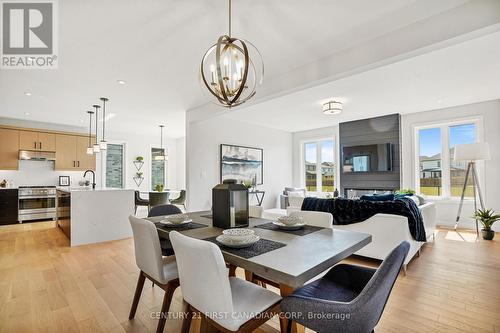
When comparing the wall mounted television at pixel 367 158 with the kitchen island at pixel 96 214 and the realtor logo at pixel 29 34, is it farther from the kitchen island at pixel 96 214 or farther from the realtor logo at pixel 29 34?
the realtor logo at pixel 29 34

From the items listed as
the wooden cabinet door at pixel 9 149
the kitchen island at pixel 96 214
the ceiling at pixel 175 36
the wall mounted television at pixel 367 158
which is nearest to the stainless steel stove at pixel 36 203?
the wooden cabinet door at pixel 9 149

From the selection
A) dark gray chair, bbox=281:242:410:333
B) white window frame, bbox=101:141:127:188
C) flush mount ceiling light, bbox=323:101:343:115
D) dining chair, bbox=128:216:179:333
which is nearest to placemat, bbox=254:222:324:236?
dark gray chair, bbox=281:242:410:333

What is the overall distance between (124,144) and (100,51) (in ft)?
17.4

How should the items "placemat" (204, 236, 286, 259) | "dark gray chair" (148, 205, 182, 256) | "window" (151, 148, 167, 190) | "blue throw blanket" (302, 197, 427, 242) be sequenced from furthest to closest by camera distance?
"window" (151, 148, 167, 190) < "blue throw blanket" (302, 197, 427, 242) < "dark gray chair" (148, 205, 182, 256) < "placemat" (204, 236, 286, 259)

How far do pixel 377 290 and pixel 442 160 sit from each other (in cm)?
593

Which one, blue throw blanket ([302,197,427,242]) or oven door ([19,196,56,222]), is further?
oven door ([19,196,56,222])

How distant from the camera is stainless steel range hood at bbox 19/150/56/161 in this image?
19.2ft

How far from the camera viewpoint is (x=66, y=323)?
1927mm

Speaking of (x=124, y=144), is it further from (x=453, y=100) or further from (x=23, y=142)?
(x=453, y=100)

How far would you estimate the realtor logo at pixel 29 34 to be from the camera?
211cm

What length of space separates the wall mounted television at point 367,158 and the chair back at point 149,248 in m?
5.83

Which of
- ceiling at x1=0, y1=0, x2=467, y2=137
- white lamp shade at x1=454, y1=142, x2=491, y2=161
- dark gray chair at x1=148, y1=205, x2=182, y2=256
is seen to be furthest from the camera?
white lamp shade at x1=454, y1=142, x2=491, y2=161

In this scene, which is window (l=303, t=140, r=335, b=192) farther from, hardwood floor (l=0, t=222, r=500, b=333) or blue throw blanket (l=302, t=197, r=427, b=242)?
blue throw blanket (l=302, t=197, r=427, b=242)

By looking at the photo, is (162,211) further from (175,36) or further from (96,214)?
(96,214)
